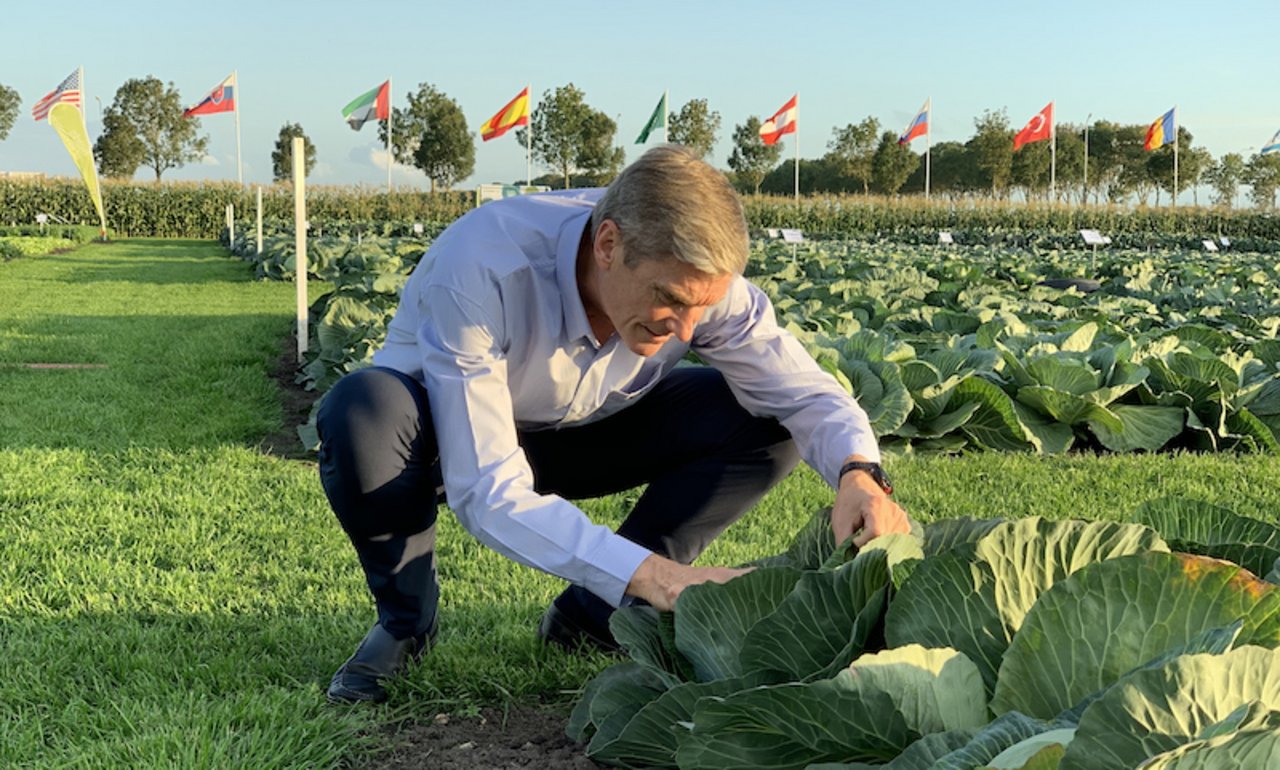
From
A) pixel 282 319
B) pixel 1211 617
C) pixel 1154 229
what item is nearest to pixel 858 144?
pixel 1154 229

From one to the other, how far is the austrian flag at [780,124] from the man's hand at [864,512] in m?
28.7

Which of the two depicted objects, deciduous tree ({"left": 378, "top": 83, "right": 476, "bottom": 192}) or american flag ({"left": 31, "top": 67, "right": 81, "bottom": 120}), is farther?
deciduous tree ({"left": 378, "top": 83, "right": 476, "bottom": 192})

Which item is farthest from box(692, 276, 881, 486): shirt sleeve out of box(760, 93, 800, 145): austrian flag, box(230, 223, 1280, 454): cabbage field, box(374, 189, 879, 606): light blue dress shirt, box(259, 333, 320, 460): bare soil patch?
box(760, 93, 800, 145): austrian flag

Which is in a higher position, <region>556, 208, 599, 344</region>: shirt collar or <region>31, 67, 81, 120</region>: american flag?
<region>31, 67, 81, 120</region>: american flag

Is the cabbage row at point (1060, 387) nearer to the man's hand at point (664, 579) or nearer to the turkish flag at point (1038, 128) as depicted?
the man's hand at point (664, 579)

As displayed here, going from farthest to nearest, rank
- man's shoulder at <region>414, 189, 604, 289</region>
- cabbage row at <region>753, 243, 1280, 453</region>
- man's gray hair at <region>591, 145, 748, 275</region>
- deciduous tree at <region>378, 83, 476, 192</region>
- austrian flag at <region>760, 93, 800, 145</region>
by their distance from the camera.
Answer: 1. deciduous tree at <region>378, 83, 476, 192</region>
2. austrian flag at <region>760, 93, 800, 145</region>
3. cabbage row at <region>753, 243, 1280, 453</region>
4. man's shoulder at <region>414, 189, 604, 289</region>
5. man's gray hair at <region>591, 145, 748, 275</region>

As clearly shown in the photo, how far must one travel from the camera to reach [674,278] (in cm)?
184

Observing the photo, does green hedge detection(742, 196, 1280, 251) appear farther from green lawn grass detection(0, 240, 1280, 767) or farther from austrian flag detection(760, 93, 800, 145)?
green lawn grass detection(0, 240, 1280, 767)

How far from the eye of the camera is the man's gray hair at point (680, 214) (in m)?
1.80

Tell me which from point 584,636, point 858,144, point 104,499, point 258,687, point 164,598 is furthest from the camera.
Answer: point 858,144

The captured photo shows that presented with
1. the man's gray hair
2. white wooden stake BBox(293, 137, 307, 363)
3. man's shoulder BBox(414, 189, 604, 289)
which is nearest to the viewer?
the man's gray hair

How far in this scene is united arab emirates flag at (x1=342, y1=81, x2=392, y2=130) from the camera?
2628cm

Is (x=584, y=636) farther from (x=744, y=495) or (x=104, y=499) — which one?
(x=104, y=499)

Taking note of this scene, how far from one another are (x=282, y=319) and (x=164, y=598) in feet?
25.7
